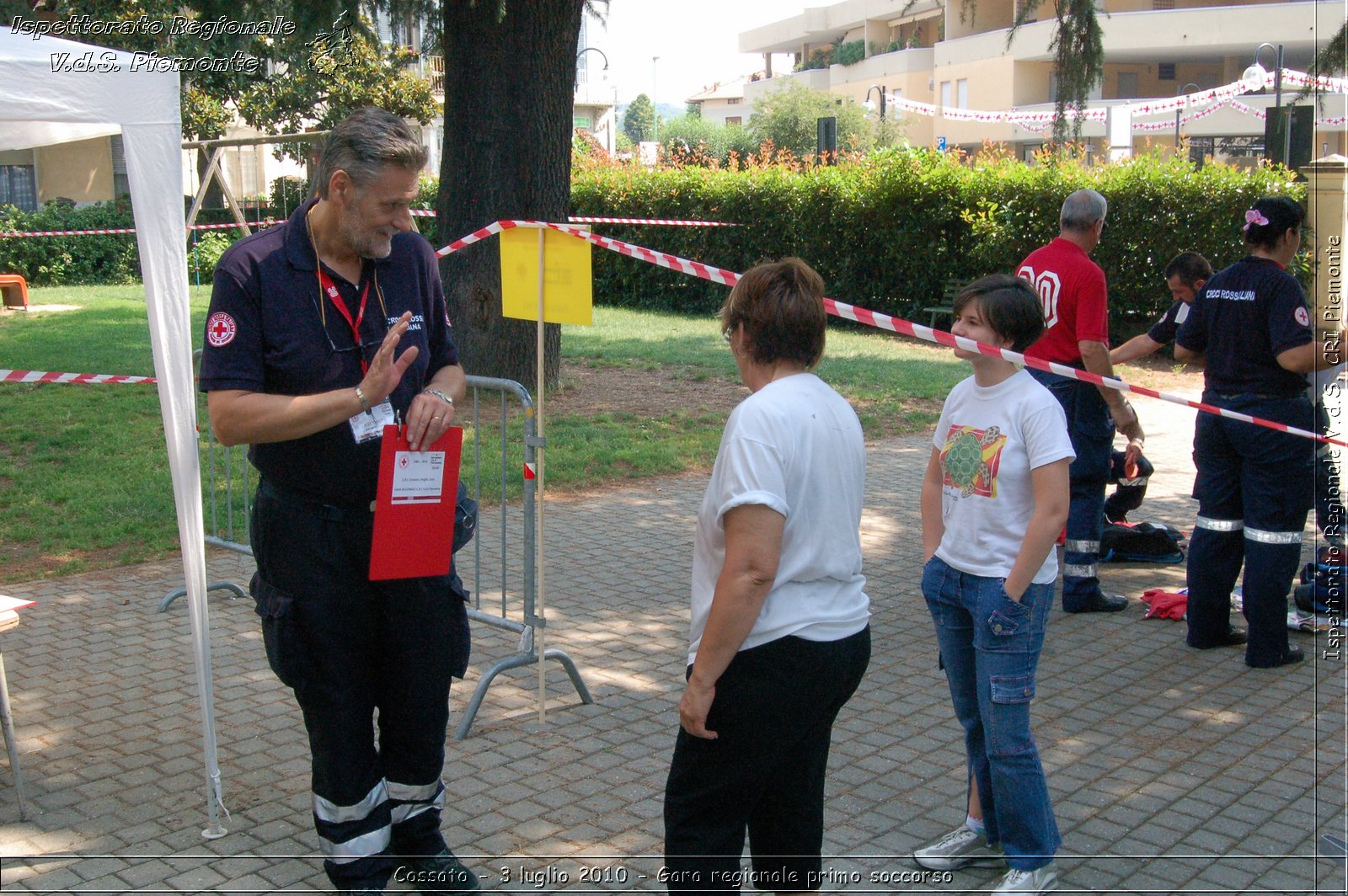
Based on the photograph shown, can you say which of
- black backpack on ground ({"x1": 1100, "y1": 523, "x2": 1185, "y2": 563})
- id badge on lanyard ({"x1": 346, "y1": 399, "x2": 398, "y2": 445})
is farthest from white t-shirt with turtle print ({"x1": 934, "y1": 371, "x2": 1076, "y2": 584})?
black backpack on ground ({"x1": 1100, "y1": 523, "x2": 1185, "y2": 563})

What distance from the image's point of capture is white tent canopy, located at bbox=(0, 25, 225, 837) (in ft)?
11.2

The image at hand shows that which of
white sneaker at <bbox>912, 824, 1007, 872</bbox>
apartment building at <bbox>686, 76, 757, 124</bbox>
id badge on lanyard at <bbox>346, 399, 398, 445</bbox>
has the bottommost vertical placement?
white sneaker at <bbox>912, 824, 1007, 872</bbox>

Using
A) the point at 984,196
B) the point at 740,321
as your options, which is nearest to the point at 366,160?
the point at 740,321

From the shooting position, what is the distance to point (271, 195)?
3081 centimetres

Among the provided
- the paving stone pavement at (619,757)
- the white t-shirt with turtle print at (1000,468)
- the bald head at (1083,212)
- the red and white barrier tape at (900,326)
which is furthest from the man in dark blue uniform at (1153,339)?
the white t-shirt with turtle print at (1000,468)

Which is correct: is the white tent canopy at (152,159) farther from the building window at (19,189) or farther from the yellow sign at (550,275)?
the building window at (19,189)

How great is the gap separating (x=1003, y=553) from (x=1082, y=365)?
3272 millimetres

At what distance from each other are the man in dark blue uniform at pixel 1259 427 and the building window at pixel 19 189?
26679mm

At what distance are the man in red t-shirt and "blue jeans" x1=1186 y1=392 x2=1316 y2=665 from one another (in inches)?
25.9

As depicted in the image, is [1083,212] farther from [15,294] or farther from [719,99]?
[719,99]

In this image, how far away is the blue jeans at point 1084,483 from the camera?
6125 millimetres

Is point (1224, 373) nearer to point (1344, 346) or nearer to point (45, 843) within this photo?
point (1344, 346)

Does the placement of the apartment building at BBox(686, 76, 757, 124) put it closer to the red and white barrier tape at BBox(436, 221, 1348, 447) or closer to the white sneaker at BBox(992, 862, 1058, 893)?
the red and white barrier tape at BBox(436, 221, 1348, 447)

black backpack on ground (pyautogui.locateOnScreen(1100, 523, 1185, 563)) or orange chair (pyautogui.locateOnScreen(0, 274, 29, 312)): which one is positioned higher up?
orange chair (pyautogui.locateOnScreen(0, 274, 29, 312))
